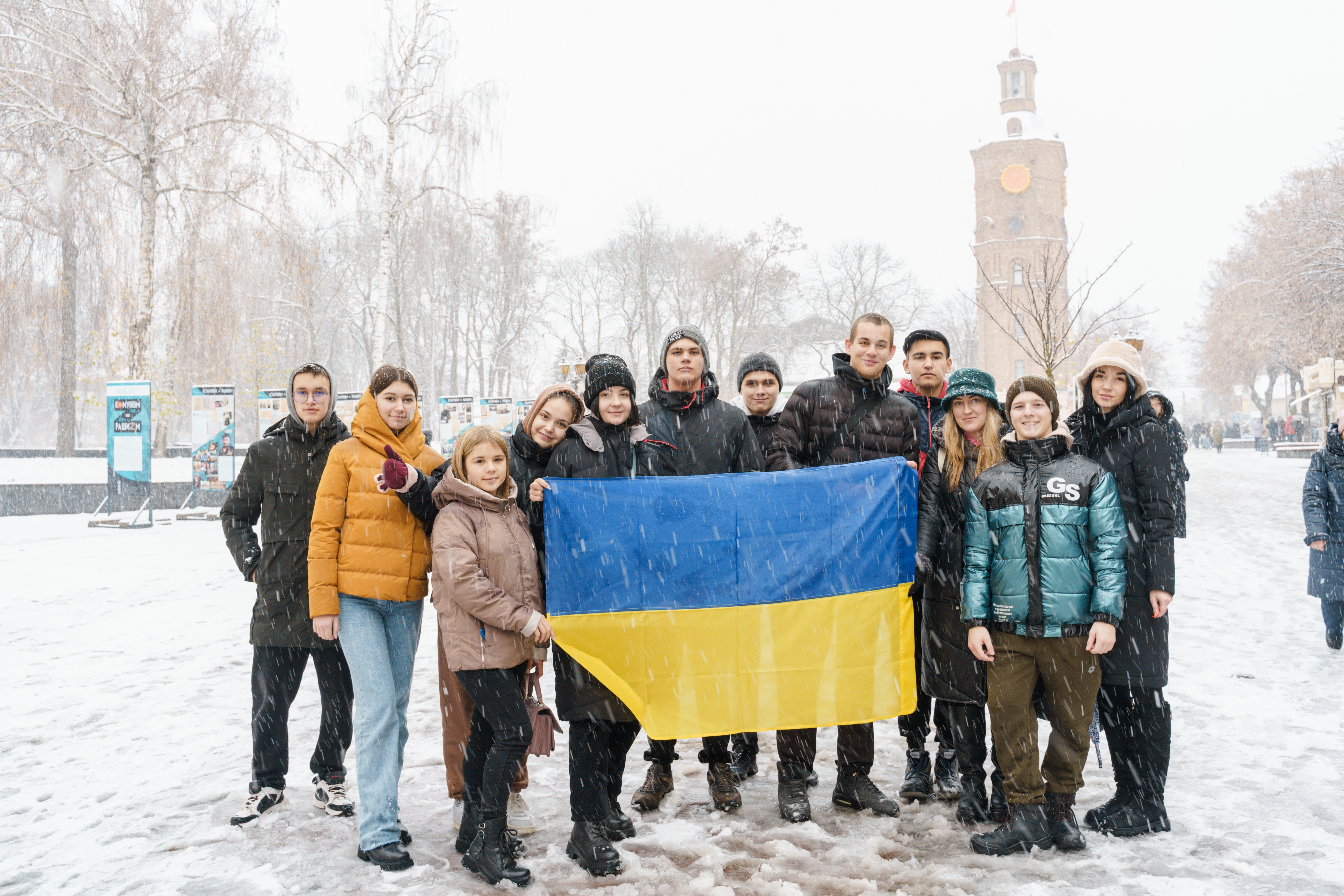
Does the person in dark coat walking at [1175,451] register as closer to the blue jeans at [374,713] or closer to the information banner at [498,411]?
the blue jeans at [374,713]

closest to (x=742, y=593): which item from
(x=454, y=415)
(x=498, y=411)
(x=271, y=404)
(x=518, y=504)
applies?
(x=518, y=504)

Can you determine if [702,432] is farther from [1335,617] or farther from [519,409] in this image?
[519,409]

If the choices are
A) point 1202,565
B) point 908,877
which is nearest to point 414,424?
point 908,877

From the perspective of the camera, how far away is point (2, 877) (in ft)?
11.2

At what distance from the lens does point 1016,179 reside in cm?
6053

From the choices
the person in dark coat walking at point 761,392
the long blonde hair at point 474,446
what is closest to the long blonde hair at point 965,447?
the person in dark coat walking at point 761,392

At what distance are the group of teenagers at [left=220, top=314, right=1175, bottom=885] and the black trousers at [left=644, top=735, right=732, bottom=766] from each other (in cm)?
1

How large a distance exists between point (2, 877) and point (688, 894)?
9.31ft

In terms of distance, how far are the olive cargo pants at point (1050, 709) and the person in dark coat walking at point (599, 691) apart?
1676mm

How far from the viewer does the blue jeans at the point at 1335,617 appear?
662cm

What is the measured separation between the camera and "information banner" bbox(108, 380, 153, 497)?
1502 cm

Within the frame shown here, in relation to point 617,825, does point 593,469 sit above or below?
above

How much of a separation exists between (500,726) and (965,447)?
2548 millimetres

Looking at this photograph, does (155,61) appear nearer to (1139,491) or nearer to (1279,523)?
(1139,491)
